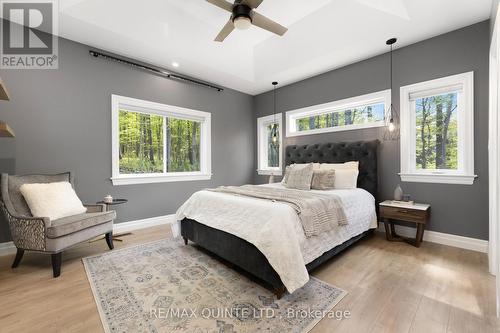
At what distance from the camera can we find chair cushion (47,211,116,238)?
7.02 feet

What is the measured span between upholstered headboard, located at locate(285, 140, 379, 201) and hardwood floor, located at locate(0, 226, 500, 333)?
3.52 feet

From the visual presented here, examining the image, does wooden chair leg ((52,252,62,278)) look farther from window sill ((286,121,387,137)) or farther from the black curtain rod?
window sill ((286,121,387,137))

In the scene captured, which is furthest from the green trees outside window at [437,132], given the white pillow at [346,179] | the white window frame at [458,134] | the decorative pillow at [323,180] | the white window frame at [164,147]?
the white window frame at [164,147]

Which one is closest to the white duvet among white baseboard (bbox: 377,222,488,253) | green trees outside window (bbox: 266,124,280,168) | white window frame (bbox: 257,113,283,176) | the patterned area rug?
the patterned area rug

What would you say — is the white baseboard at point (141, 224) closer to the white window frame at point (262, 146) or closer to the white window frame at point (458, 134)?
the white window frame at point (262, 146)

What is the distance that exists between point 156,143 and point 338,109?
11.4 feet

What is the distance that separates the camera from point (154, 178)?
12.9ft

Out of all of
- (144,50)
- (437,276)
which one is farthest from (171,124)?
(437,276)

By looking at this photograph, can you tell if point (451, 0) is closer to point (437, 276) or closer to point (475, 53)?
point (475, 53)

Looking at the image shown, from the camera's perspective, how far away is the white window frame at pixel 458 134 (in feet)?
8.93

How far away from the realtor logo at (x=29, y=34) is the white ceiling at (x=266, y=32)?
0.16 meters

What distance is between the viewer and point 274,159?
5.30 m

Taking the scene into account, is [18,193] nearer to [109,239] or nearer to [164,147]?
[109,239]

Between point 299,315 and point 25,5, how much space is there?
4.35 meters
